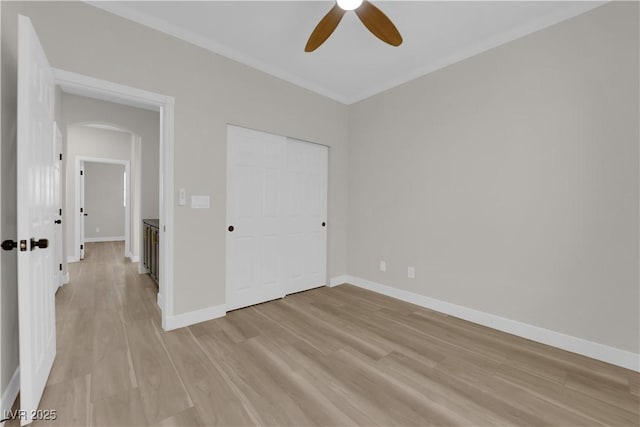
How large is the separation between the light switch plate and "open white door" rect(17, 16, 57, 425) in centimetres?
105

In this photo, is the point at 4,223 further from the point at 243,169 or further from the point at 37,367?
the point at 243,169

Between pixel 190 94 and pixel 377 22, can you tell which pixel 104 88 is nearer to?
pixel 190 94

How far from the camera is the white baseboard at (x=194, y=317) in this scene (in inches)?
104

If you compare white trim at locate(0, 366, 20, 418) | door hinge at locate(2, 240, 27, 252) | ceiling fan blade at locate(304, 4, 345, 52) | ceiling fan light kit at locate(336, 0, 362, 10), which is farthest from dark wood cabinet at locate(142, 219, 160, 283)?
ceiling fan light kit at locate(336, 0, 362, 10)

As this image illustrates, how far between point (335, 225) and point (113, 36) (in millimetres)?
3187

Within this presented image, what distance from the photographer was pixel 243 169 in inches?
127

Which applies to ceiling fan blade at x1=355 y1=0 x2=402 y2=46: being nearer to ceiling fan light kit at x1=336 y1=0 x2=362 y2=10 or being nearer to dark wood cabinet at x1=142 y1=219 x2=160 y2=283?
ceiling fan light kit at x1=336 y1=0 x2=362 y2=10

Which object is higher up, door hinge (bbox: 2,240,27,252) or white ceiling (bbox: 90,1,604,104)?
white ceiling (bbox: 90,1,604,104)

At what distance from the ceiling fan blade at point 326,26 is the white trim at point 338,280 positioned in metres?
3.00

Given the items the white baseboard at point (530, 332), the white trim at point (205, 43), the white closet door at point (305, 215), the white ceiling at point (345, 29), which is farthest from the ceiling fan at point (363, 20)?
the white baseboard at point (530, 332)

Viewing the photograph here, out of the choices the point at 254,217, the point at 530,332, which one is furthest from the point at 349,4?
the point at 530,332

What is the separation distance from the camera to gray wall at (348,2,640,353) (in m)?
2.15

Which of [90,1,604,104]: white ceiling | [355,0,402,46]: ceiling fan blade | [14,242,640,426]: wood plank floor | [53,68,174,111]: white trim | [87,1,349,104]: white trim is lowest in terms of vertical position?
[14,242,640,426]: wood plank floor

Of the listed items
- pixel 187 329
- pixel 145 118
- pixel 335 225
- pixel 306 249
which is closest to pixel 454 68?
pixel 335 225
